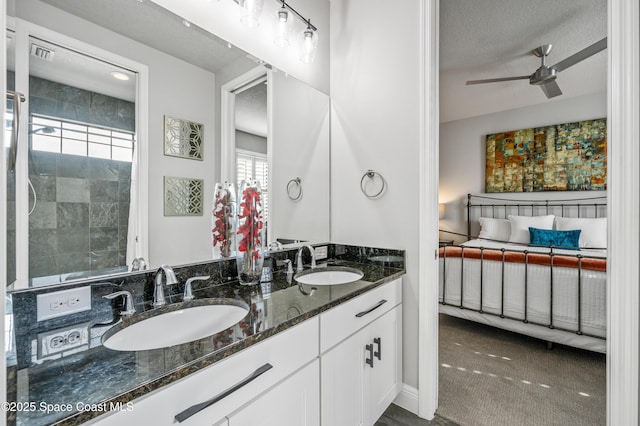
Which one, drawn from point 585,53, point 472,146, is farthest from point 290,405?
point 472,146

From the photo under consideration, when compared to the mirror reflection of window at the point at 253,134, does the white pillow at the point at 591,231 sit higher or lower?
lower

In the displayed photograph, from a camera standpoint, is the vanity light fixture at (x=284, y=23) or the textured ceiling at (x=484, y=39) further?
Result: the vanity light fixture at (x=284, y=23)

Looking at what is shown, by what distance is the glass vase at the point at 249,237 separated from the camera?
141 cm

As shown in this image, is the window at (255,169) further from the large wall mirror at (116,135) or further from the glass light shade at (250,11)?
the glass light shade at (250,11)

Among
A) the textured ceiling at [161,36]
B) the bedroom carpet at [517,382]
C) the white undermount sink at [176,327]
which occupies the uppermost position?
the textured ceiling at [161,36]

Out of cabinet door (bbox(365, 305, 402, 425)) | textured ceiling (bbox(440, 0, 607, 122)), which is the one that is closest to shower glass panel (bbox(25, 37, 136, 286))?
cabinet door (bbox(365, 305, 402, 425))

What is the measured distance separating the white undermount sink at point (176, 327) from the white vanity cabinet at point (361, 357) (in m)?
0.37

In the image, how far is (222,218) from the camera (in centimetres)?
143

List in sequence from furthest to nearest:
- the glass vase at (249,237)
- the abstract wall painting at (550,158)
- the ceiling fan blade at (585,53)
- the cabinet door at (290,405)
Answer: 1. the abstract wall painting at (550,158)
2. the ceiling fan blade at (585,53)
3. the glass vase at (249,237)
4. the cabinet door at (290,405)

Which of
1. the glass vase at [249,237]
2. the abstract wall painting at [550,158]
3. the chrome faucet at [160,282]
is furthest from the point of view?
the abstract wall painting at [550,158]

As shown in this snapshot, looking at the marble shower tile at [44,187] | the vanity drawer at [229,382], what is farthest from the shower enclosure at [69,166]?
the vanity drawer at [229,382]

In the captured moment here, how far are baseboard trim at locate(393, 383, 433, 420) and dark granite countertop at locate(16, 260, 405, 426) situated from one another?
105 centimetres

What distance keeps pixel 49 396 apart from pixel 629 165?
77.8 inches

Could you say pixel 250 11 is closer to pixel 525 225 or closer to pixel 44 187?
pixel 44 187
